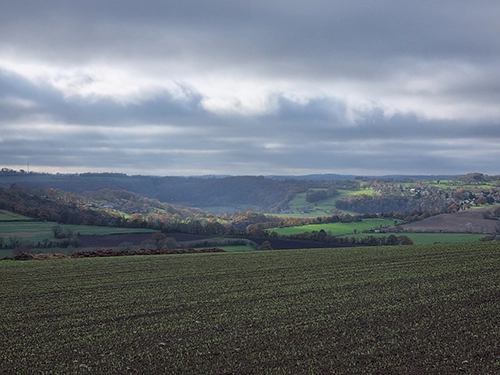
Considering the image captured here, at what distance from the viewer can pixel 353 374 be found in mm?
12570

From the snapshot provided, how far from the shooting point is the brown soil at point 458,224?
87.2 meters

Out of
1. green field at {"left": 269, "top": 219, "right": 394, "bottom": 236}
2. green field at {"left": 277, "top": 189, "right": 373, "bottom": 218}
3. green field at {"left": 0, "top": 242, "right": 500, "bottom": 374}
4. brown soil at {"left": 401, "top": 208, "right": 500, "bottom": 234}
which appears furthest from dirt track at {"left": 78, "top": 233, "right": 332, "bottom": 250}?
green field at {"left": 277, "top": 189, "right": 373, "bottom": 218}

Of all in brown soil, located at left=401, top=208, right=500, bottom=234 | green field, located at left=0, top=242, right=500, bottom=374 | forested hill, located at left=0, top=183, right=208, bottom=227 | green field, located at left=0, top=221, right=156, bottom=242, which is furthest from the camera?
forested hill, located at left=0, top=183, right=208, bottom=227

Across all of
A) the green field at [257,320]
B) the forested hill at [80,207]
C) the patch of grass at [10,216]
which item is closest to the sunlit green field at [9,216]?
the patch of grass at [10,216]

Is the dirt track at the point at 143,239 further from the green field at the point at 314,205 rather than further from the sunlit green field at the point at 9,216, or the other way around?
the green field at the point at 314,205

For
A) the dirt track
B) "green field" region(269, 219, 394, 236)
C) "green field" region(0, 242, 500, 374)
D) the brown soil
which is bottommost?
the dirt track

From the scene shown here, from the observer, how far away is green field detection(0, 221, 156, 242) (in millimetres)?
74762

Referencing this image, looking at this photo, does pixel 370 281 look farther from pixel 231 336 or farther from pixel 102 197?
pixel 102 197

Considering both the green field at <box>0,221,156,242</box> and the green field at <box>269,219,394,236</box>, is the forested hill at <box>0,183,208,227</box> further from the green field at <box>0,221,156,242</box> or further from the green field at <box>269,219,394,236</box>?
the green field at <box>269,219,394,236</box>

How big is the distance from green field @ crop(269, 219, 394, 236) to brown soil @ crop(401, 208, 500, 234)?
6182 mm

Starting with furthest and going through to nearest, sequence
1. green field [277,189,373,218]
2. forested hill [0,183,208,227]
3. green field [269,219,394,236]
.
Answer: green field [277,189,373,218]
forested hill [0,183,208,227]
green field [269,219,394,236]

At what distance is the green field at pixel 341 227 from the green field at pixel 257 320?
61.4 metres

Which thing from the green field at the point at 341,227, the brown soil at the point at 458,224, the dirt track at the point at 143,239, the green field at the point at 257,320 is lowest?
the dirt track at the point at 143,239

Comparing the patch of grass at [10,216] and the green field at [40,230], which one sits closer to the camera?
the green field at [40,230]
